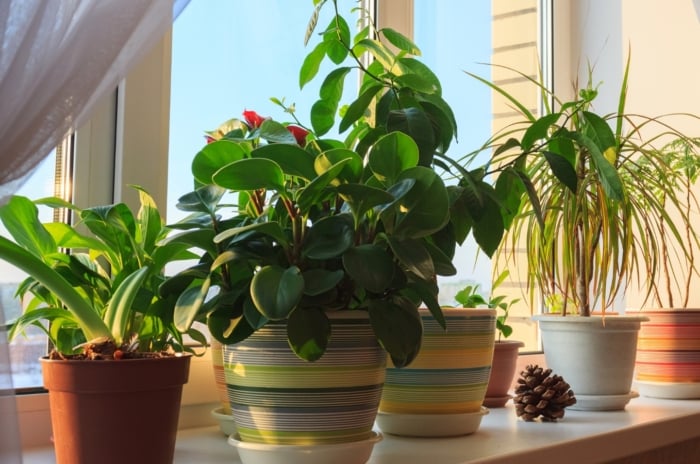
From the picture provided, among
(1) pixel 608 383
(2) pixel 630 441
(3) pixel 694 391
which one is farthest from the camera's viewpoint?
(3) pixel 694 391

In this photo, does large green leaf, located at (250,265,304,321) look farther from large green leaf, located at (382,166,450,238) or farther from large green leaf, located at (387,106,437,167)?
large green leaf, located at (387,106,437,167)

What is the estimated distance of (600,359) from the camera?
1.62 m

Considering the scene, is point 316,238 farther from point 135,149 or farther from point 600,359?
point 600,359

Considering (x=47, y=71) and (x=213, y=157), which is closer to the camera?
(x=47, y=71)

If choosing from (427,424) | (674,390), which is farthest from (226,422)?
(674,390)

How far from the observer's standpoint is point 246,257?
0.90 metres

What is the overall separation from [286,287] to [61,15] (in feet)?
1.17

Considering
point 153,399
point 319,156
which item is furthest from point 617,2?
point 153,399

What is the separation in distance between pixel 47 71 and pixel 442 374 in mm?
711

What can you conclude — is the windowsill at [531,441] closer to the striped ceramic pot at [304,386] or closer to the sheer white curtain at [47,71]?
→ the striped ceramic pot at [304,386]

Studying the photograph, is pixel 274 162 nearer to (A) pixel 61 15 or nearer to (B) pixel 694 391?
(A) pixel 61 15

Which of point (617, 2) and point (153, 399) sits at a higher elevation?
point (617, 2)

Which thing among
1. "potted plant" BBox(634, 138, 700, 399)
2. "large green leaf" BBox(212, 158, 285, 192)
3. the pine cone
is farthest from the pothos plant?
"potted plant" BBox(634, 138, 700, 399)

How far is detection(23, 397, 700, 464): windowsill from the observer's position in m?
1.09
